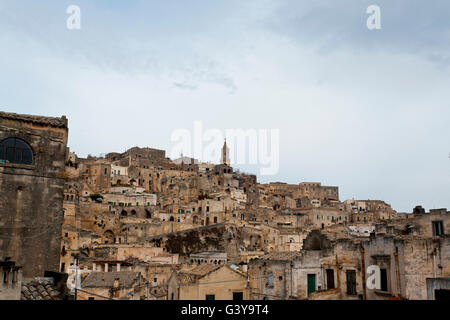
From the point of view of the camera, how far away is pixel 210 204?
313 feet

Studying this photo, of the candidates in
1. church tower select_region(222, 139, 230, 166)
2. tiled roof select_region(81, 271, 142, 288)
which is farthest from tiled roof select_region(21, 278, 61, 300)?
church tower select_region(222, 139, 230, 166)

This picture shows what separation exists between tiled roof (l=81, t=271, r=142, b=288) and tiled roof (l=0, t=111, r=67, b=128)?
22588 mm

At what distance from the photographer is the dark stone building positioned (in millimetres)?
17672

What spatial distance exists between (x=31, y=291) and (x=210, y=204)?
8089 centimetres

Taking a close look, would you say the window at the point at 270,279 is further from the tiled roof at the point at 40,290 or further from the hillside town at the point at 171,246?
the tiled roof at the point at 40,290

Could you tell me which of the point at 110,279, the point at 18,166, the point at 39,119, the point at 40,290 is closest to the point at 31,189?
the point at 18,166

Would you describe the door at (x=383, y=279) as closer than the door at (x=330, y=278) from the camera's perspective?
Yes

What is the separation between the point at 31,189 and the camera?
18344mm

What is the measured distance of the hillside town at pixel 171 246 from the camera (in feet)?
58.6

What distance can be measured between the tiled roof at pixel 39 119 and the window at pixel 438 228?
23820mm

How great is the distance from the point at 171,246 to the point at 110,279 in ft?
126

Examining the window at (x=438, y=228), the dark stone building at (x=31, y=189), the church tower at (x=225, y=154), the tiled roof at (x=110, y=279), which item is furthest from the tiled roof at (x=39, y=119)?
the church tower at (x=225, y=154)

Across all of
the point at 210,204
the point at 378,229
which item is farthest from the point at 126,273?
the point at 210,204
